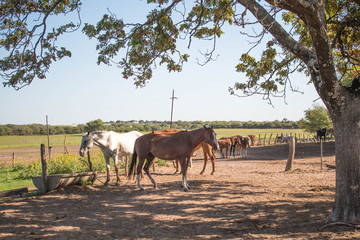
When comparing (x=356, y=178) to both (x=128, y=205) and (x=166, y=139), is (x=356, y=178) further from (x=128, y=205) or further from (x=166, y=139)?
(x=166, y=139)

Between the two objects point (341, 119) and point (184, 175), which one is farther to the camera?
point (184, 175)

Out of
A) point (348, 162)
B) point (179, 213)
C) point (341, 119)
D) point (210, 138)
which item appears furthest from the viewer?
point (210, 138)

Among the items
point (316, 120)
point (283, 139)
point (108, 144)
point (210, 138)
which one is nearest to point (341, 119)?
point (210, 138)

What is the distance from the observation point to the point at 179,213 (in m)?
6.41

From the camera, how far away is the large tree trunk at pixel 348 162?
15.9ft

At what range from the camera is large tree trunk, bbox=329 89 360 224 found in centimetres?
484

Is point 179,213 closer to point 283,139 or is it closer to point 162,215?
point 162,215

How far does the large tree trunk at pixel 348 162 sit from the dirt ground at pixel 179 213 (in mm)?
360

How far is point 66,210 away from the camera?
271 inches

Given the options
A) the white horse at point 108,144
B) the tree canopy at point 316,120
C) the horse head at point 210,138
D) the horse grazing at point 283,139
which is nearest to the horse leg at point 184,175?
the horse head at point 210,138

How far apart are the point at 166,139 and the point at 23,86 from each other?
4.78 meters

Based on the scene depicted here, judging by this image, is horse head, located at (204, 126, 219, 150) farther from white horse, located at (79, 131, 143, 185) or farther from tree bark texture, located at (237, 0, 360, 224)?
tree bark texture, located at (237, 0, 360, 224)

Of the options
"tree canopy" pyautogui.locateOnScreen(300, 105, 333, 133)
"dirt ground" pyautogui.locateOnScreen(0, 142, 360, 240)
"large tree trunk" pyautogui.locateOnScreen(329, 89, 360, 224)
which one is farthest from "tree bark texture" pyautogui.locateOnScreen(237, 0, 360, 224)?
"tree canopy" pyautogui.locateOnScreen(300, 105, 333, 133)

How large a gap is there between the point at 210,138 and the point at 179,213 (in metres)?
3.57
